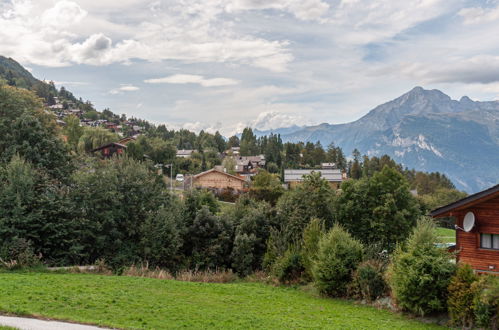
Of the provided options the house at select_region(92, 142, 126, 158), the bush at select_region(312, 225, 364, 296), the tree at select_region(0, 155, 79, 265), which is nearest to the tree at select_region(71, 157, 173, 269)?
the tree at select_region(0, 155, 79, 265)

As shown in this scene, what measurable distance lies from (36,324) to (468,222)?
15.9 m

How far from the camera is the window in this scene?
54.6ft

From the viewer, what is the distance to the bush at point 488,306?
12.6 metres

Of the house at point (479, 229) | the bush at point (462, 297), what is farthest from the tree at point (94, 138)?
the bush at point (462, 297)

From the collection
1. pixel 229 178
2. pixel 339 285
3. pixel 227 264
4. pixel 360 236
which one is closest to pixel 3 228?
pixel 227 264

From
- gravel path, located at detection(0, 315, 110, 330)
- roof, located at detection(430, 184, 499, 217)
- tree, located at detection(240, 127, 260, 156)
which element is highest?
tree, located at detection(240, 127, 260, 156)

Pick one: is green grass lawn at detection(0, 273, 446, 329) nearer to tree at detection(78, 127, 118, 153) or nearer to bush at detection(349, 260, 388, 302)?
bush at detection(349, 260, 388, 302)

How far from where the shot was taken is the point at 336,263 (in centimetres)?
1750

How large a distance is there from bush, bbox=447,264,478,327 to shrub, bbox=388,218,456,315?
0.38 metres

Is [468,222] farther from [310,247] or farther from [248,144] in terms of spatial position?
[248,144]

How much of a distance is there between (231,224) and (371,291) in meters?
11.7

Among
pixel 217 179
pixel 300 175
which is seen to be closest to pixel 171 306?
pixel 217 179

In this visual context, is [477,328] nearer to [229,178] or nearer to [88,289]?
[88,289]

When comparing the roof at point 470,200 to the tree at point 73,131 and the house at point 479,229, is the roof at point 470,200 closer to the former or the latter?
the house at point 479,229
